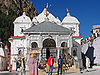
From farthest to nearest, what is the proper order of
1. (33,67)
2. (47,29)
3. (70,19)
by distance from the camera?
(70,19), (47,29), (33,67)

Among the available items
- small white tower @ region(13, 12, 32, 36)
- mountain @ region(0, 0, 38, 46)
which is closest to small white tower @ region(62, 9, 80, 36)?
small white tower @ region(13, 12, 32, 36)

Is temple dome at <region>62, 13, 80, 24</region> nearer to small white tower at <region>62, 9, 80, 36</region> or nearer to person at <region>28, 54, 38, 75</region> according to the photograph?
small white tower at <region>62, 9, 80, 36</region>

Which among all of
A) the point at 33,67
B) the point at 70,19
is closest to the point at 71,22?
the point at 70,19

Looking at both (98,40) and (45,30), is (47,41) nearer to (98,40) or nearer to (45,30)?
(45,30)

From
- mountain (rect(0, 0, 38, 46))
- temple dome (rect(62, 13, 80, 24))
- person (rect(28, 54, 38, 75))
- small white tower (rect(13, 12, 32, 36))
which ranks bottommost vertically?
person (rect(28, 54, 38, 75))

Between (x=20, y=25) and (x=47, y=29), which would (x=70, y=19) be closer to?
(x=20, y=25)

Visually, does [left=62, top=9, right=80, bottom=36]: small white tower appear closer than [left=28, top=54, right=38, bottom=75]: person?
No

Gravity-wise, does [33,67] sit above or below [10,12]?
below

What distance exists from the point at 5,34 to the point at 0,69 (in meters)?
43.2

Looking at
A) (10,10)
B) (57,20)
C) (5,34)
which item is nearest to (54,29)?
(57,20)

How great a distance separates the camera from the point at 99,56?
3069cm

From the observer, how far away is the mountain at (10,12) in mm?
74312

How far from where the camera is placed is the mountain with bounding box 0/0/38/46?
74.3m

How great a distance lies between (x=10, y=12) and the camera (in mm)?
104250
